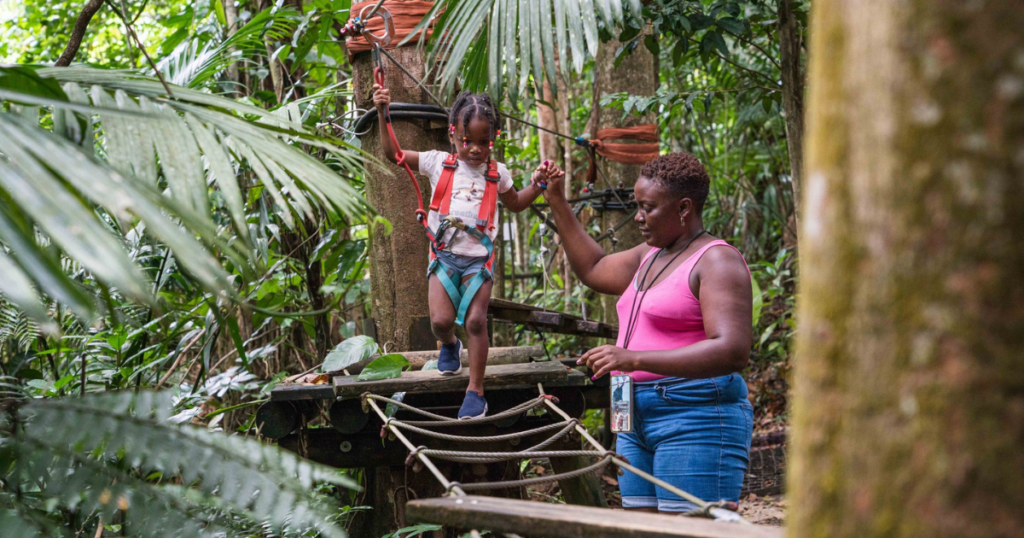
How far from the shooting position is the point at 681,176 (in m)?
2.33

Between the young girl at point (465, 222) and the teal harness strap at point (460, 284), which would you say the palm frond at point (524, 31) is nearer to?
the young girl at point (465, 222)

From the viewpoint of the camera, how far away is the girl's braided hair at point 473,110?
278 centimetres

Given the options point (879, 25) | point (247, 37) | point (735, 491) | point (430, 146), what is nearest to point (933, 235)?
point (879, 25)

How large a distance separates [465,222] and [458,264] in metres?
0.15

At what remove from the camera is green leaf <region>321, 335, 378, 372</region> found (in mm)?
2982

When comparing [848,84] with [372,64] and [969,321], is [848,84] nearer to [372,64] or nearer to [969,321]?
[969,321]

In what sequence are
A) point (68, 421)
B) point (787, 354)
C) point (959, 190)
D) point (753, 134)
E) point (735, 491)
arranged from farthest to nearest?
1. point (753, 134)
2. point (787, 354)
3. point (735, 491)
4. point (68, 421)
5. point (959, 190)

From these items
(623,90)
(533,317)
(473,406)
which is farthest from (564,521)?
(623,90)

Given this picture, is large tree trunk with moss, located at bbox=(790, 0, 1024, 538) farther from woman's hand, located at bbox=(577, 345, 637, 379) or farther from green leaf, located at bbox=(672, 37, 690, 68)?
green leaf, located at bbox=(672, 37, 690, 68)

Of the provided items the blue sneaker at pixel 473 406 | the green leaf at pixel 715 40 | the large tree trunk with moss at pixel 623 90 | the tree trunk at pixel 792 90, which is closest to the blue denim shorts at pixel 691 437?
the blue sneaker at pixel 473 406

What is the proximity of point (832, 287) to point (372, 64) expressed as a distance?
9.53 feet

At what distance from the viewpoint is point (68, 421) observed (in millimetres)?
1184

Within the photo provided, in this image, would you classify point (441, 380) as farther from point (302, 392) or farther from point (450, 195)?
point (450, 195)

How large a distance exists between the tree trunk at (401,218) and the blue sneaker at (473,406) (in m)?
0.61
